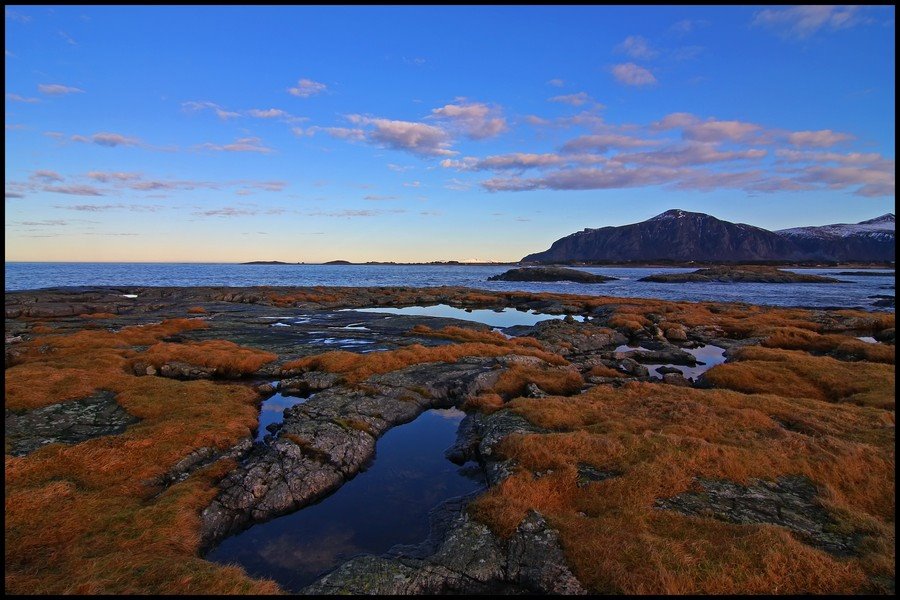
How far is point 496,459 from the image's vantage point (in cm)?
1853

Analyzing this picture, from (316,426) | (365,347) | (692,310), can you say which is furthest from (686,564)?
(692,310)

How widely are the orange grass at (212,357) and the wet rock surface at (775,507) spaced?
31.0 m

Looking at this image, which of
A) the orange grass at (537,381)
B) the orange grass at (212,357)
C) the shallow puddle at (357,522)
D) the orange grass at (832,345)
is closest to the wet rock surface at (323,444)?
the shallow puddle at (357,522)

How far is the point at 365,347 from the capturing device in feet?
140

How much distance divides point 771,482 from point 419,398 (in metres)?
18.6

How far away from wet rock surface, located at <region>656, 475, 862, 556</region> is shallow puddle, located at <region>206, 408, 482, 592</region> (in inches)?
326

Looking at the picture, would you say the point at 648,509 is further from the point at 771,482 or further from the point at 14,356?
the point at 14,356

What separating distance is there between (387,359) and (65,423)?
758 inches

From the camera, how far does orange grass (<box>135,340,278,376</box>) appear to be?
110ft

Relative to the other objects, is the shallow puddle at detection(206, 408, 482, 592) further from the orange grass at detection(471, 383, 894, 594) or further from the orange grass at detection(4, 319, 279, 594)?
the orange grass at detection(471, 383, 894, 594)

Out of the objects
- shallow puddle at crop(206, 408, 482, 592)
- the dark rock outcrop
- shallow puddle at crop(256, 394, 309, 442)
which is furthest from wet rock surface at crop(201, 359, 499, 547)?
the dark rock outcrop

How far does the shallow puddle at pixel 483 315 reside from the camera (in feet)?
223

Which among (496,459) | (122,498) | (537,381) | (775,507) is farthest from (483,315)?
(122,498)

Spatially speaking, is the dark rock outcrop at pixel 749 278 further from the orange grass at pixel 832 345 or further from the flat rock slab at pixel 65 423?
the flat rock slab at pixel 65 423
